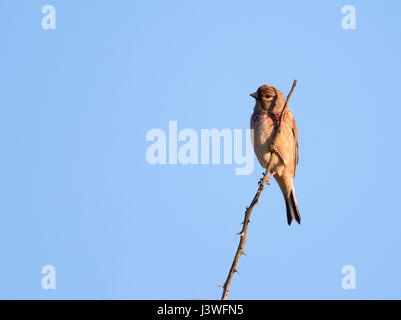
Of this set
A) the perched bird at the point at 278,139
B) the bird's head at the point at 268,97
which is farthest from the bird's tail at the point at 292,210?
the bird's head at the point at 268,97

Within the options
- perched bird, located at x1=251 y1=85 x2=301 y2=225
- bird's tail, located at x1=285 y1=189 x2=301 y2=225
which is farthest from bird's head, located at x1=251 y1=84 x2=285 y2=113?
bird's tail, located at x1=285 y1=189 x2=301 y2=225

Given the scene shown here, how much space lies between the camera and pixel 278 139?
26.2 feet

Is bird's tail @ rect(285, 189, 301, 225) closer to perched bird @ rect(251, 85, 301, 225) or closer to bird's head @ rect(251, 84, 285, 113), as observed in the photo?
perched bird @ rect(251, 85, 301, 225)

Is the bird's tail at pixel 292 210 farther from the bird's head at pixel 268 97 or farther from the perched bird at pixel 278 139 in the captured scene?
the bird's head at pixel 268 97

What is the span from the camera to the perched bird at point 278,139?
774cm

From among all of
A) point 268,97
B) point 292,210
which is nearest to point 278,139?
point 268,97

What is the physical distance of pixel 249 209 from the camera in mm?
4574

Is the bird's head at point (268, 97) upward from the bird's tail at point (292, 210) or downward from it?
upward

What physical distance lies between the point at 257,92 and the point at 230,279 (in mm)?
4521

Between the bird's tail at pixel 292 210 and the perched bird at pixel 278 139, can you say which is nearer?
the perched bird at pixel 278 139

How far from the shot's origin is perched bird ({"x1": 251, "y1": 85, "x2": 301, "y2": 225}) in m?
7.74

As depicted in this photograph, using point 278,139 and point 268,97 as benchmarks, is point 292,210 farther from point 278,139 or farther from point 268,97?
point 268,97
